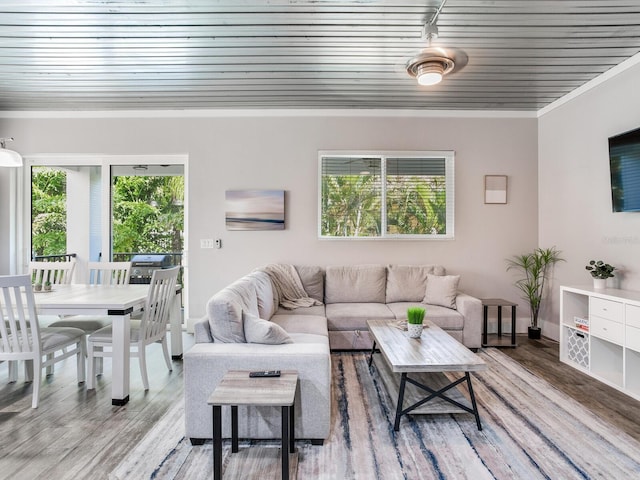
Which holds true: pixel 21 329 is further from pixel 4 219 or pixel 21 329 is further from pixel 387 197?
pixel 387 197

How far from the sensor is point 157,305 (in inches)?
114

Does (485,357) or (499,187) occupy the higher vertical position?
(499,187)

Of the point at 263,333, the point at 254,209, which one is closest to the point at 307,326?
the point at 263,333

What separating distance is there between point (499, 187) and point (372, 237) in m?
1.73

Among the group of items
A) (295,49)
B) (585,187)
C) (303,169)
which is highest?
(295,49)

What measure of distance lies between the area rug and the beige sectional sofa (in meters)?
0.17

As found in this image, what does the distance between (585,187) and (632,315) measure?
161 centimetres

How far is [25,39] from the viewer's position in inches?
111

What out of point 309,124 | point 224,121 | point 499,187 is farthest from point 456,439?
→ point 224,121

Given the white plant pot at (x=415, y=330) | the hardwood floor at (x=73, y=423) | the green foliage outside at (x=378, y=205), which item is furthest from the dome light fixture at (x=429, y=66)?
the hardwood floor at (x=73, y=423)

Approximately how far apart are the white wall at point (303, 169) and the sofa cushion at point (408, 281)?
0.27 m

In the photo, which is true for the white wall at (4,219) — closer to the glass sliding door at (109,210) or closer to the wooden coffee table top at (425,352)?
the glass sliding door at (109,210)

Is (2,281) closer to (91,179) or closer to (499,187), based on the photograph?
(91,179)

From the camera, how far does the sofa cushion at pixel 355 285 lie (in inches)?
160
